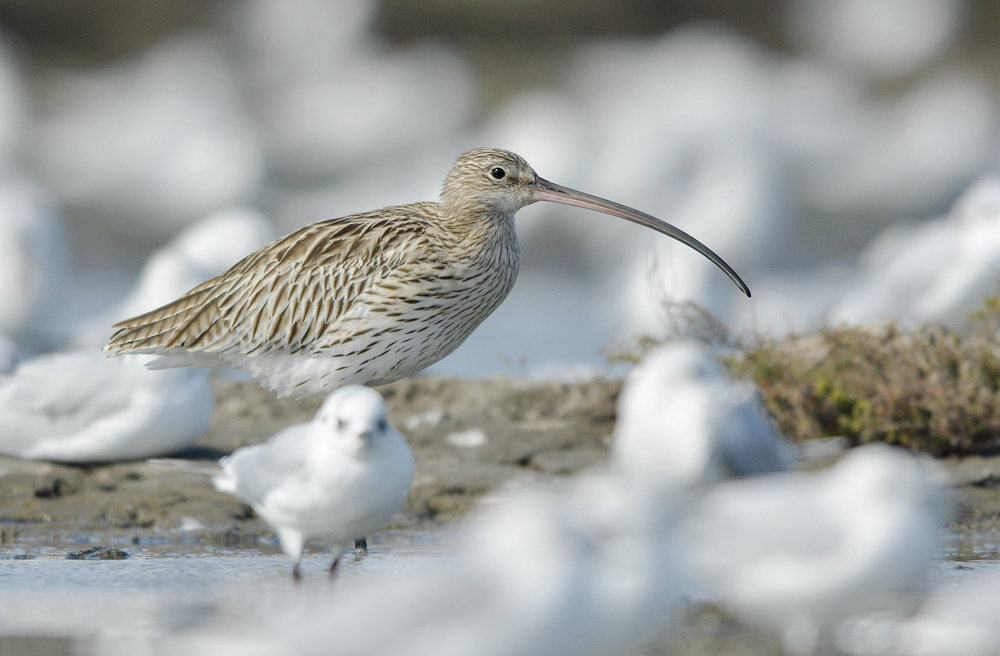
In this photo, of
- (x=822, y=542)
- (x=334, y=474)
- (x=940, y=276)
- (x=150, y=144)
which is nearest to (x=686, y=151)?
(x=150, y=144)

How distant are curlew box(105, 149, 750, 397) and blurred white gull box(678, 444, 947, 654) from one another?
322 centimetres

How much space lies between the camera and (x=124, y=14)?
3225cm

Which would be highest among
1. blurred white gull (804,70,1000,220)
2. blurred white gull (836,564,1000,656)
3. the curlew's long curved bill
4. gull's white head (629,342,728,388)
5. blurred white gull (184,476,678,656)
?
blurred white gull (804,70,1000,220)

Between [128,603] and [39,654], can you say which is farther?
[128,603]

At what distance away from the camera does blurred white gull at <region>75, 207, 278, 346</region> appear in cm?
1065

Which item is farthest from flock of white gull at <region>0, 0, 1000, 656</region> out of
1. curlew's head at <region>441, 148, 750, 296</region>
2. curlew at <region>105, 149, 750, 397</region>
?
curlew's head at <region>441, 148, 750, 296</region>

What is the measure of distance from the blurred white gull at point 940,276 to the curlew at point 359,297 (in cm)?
359

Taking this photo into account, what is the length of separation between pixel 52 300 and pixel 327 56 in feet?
66.8

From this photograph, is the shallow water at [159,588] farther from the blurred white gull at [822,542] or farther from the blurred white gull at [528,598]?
the blurred white gull at [822,542]

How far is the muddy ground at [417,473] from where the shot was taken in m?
6.85

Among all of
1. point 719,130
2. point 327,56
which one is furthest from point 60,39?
point 719,130

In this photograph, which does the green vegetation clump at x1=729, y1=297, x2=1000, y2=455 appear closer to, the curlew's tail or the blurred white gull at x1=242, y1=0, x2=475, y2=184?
the curlew's tail

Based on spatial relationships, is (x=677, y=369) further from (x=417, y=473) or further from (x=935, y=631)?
(x=417, y=473)

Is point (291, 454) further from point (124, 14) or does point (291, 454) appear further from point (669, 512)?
point (124, 14)
